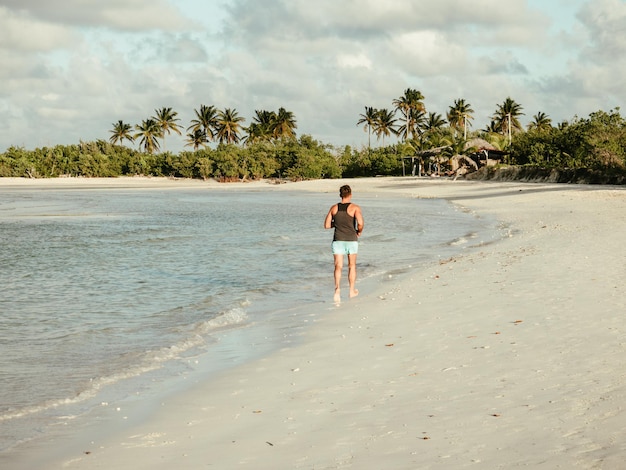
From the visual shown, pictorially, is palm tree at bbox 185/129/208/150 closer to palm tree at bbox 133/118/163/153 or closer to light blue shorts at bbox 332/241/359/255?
palm tree at bbox 133/118/163/153

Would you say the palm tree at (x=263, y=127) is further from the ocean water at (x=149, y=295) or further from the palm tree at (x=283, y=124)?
the ocean water at (x=149, y=295)

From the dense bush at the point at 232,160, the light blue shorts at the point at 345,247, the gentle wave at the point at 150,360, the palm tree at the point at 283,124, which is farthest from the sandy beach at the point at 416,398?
the palm tree at the point at 283,124

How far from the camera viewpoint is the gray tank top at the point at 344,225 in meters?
11.9

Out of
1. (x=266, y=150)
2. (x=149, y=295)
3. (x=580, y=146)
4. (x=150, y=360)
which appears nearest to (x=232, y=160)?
(x=266, y=150)

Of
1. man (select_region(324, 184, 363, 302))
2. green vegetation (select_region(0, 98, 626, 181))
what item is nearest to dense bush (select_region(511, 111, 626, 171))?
green vegetation (select_region(0, 98, 626, 181))

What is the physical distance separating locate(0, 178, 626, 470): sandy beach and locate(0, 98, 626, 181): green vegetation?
6686 centimetres

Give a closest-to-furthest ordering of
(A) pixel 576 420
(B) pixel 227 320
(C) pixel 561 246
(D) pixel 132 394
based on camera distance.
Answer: (A) pixel 576 420 → (D) pixel 132 394 → (B) pixel 227 320 → (C) pixel 561 246

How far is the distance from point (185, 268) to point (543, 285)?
9866mm

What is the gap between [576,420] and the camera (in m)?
4.95

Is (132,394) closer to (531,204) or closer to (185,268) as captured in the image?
(185,268)

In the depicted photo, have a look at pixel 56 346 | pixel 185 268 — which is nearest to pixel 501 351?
pixel 56 346

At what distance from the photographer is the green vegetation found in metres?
85.3

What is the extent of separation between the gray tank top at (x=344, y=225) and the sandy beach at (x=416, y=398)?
1292 millimetres

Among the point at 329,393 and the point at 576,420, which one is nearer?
the point at 576,420
